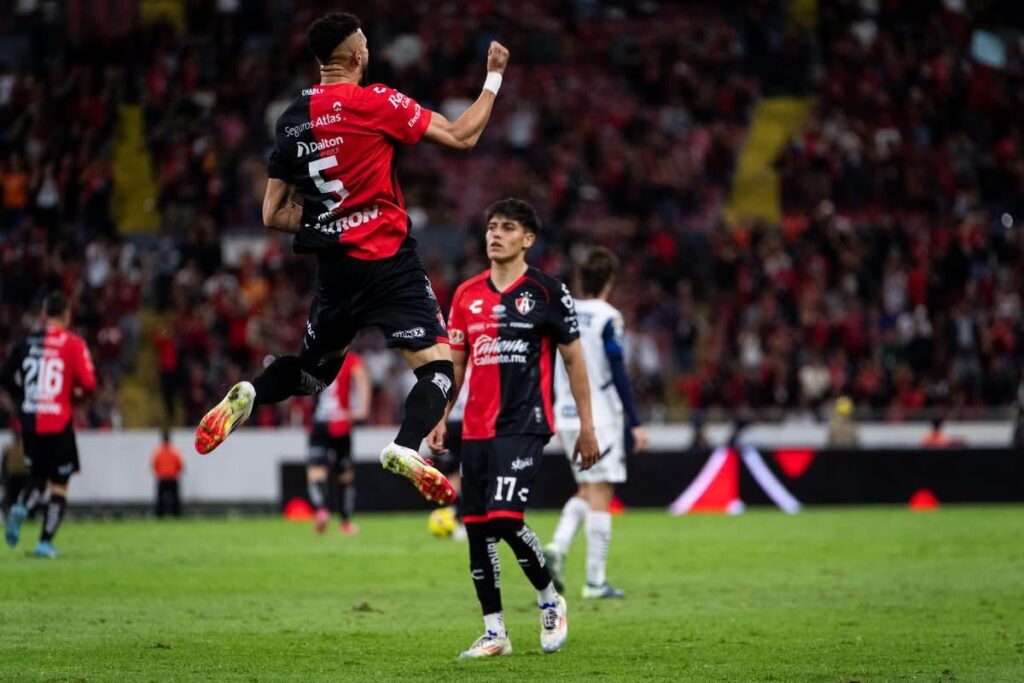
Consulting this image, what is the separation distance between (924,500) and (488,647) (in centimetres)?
1767

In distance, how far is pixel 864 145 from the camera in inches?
1286

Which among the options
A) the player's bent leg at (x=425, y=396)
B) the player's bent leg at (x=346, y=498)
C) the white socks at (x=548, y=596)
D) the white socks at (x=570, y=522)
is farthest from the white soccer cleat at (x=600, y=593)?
the player's bent leg at (x=346, y=498)

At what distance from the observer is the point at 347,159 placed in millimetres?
8125

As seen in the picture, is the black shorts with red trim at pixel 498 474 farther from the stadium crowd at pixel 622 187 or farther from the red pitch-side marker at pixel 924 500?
the stadium crowd at pixel 622 187

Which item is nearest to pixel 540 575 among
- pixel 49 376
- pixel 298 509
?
pixel 49 376

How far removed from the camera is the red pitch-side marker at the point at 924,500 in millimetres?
25344

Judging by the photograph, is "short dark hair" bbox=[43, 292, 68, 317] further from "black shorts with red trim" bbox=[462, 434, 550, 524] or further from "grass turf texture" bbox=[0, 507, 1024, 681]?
"black shorts with red trim" bbox=[462, 434, 550, 524]

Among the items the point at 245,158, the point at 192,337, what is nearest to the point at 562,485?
the point at 192,337

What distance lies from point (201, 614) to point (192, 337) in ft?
58.7

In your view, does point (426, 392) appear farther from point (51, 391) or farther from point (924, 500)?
point (924, 500)

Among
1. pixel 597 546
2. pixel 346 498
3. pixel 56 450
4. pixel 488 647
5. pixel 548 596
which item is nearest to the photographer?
pixel 488 647

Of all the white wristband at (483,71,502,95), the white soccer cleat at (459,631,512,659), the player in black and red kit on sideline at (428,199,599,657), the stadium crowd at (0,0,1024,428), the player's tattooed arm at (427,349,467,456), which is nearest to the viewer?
the white wristband at (483,71,502,95)

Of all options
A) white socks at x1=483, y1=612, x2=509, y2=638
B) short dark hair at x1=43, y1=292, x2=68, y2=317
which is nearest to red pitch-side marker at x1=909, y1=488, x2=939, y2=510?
short dark hair at x1=43, y1=292, x2=68, y2=317

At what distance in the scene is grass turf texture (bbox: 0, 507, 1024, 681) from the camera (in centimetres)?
847
